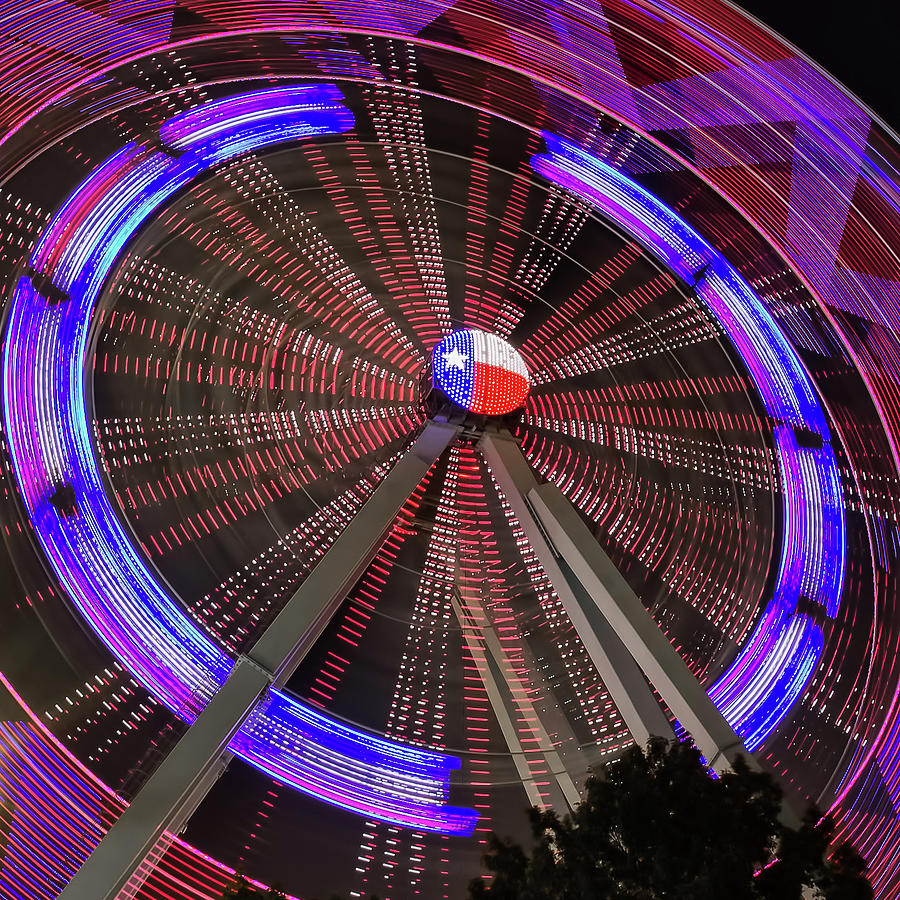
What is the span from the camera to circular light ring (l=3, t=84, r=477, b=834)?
7.93 meters

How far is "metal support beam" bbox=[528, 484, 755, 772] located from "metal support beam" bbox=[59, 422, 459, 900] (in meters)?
1.45

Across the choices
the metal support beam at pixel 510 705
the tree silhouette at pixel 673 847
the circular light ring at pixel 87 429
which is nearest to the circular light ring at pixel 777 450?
the circular light ring at pixel 87 429

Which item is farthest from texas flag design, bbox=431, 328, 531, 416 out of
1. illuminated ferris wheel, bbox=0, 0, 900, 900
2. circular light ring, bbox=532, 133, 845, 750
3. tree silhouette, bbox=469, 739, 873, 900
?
tree silhouette, bbox=469, 739, 873, 900

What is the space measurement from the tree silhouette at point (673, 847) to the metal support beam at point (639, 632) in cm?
68

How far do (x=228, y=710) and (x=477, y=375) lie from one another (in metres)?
4.87

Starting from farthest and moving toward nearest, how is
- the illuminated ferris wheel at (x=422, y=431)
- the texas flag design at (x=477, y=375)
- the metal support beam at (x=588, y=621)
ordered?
1. the texas flag design at (x=477, y=375)
2. the illuminated ferris wheel at (x=422, y=431)
3. the metal support beam at (x=588, y=621)

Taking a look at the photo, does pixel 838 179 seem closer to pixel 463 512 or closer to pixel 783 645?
pixel 783 645

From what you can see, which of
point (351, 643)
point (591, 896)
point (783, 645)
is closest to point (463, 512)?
point (351, 643)

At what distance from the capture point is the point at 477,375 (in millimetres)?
9570

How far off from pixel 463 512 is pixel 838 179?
668 centimetres

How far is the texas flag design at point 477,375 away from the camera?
956 centimetres

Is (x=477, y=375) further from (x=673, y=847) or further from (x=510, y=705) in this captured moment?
(x=673, y=847)

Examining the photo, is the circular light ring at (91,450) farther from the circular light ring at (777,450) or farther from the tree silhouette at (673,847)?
the tree silhouette at (673,847)

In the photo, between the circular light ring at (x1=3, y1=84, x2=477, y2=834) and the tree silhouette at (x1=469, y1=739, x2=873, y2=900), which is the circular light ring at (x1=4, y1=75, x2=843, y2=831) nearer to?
the circular light ring at (x1=3, y1=84, x2=477, y2=834)
